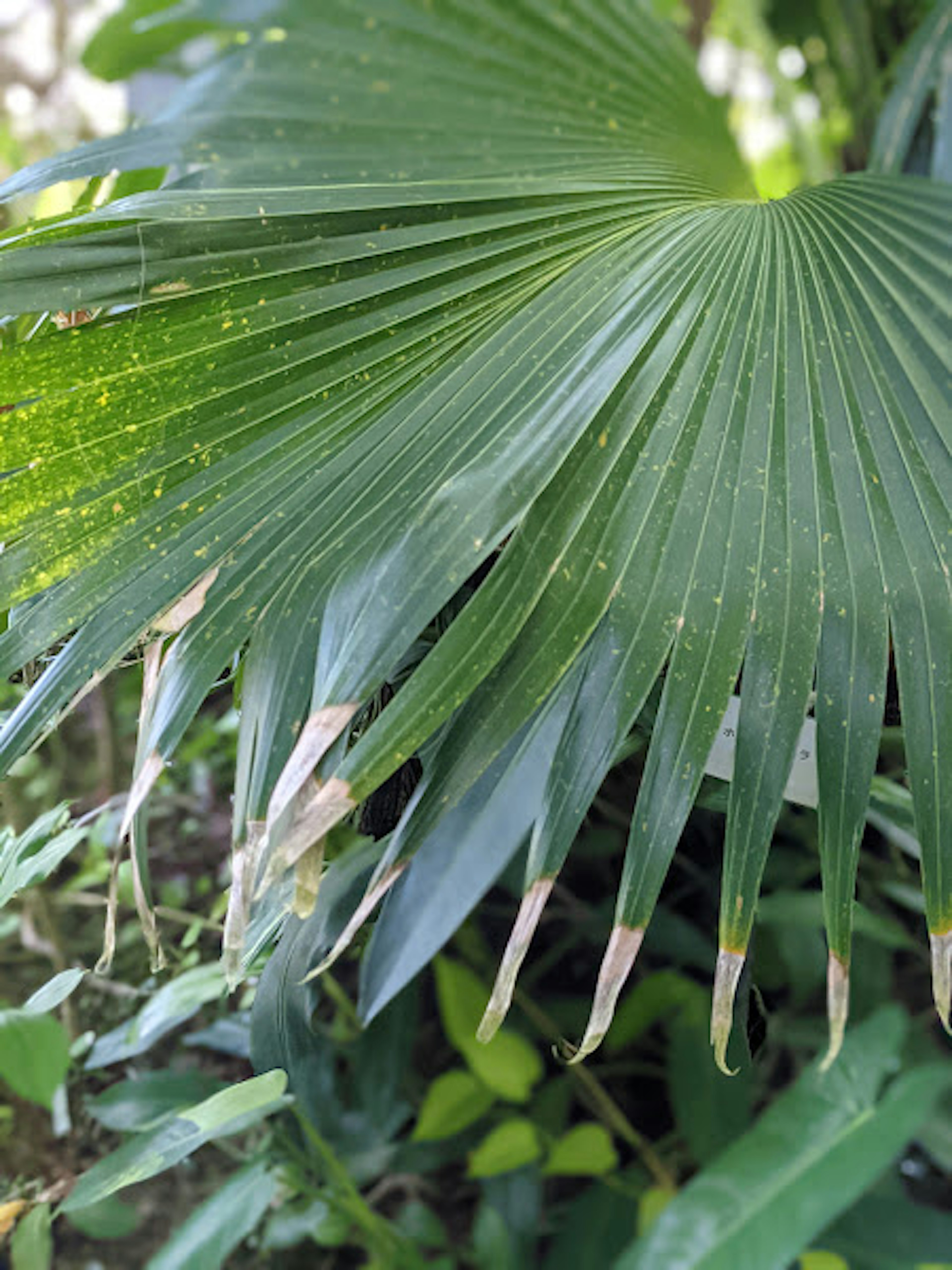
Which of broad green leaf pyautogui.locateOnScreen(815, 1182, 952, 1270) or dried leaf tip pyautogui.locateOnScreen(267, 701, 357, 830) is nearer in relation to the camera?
dried leaf tip pyautogui.locateOnScreen(267, 701, 357, 830)

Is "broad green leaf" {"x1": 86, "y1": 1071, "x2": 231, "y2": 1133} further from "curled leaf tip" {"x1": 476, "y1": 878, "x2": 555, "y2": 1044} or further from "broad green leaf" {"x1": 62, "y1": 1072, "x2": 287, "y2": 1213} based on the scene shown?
"curled leaf tip" {"x1": 476, "y1": 878, "x2": 555, "y2": 1044}

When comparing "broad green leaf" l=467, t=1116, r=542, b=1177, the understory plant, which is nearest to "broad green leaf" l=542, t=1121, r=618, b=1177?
"broad green leaf" l=467, t=1116, r=542, b=1177

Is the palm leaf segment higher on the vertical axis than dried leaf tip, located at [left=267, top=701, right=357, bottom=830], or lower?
higher

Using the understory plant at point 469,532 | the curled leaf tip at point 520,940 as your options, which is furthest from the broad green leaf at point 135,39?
the curled leaf tip at point 520,940

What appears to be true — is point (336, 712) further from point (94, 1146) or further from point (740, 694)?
point (94, 1146)

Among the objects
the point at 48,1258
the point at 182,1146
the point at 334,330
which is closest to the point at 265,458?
the point at 334,330

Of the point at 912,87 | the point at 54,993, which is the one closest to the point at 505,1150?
the point at 54,993
